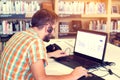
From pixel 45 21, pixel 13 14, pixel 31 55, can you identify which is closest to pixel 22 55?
pixel 31 55

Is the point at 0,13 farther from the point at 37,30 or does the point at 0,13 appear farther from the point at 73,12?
the point at 37,30

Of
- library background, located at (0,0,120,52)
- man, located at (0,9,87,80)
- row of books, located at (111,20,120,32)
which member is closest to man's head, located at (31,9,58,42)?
man, located at (0,9,87,80)

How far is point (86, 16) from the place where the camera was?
493cm

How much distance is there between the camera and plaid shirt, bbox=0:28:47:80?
1669 millimetres

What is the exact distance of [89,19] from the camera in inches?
212

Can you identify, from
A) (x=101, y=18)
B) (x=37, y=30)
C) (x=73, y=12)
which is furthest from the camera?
(x=101, y=18)

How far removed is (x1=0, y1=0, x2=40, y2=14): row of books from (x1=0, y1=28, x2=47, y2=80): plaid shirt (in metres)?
2.62

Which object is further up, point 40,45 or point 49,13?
point 49,13

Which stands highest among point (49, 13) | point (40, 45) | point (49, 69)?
point (49, 13)

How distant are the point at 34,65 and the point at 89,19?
3.90 meters

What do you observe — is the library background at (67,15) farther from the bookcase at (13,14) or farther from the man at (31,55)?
the man at (31,55)

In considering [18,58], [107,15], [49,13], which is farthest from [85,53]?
[107,15]

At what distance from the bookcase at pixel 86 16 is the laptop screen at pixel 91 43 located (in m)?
2.24

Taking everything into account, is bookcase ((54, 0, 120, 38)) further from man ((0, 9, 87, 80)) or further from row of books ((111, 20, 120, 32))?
man ((0, 9, 87, 80))
